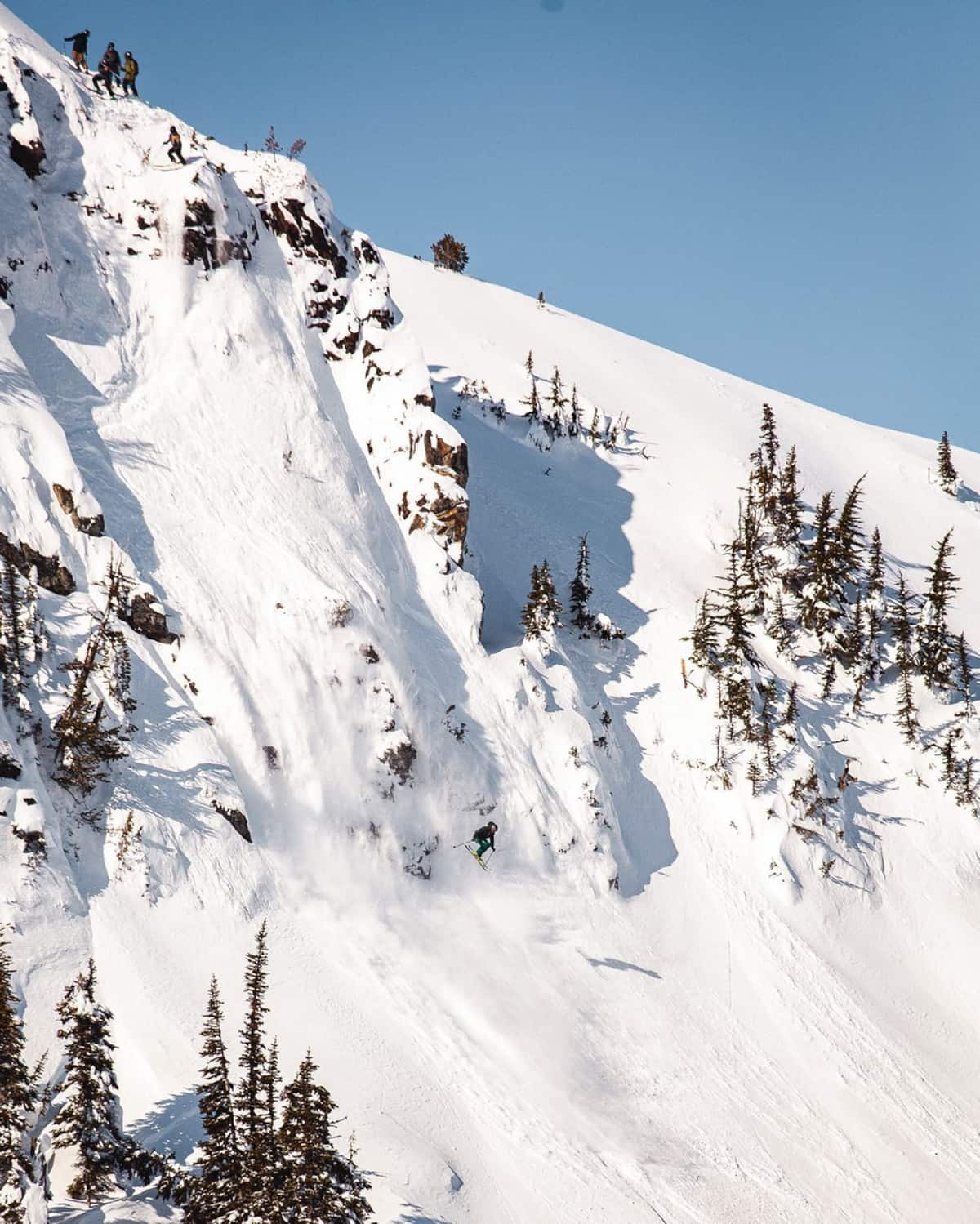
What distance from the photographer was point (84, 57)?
4622cm

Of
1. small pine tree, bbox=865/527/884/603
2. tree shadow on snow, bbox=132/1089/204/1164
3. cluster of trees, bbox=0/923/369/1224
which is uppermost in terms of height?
small pine tree, bbox=865/527/884/603

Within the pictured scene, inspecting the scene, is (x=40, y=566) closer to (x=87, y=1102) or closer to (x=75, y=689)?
(x=75, y=689)

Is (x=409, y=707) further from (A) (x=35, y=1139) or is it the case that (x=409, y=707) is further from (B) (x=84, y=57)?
(B) (x=84, y=57)

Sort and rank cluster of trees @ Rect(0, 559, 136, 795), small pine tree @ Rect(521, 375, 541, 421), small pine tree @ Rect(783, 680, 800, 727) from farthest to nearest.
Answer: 1. small pine tree @ Rect(521, 375, 541, 421)
2. small pine tree @ Rect(783, 680, 800, 727)
3. cluster of trees @ Rect(0, 559, 136, 795)

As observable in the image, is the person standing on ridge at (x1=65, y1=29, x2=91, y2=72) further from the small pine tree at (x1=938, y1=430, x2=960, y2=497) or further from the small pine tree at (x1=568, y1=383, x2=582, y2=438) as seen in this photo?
the small pine tree at (x1=938, y1=430, x2=960, y2=497)

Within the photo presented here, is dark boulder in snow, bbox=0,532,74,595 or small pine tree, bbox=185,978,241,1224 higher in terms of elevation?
dark boulder in snow, bbox=0,532,74,595

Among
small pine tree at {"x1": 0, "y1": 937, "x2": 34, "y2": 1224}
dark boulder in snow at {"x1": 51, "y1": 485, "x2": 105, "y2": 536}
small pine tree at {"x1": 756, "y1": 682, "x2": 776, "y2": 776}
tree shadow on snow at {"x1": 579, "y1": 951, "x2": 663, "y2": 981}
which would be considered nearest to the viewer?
small pine tree at {"x1": 0, "y1": 937, "x2": 34, "y2": 1224}

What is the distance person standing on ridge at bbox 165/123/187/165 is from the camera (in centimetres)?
4425

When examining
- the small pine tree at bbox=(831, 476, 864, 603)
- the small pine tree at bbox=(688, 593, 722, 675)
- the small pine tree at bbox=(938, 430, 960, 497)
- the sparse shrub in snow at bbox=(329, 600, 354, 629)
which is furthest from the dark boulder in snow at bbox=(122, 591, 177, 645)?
the small pine tree at bbox=(938, 430, 960, 497)

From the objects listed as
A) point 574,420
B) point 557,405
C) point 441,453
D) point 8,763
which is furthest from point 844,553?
point 8,763

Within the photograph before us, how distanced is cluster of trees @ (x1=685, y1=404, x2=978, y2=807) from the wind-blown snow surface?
1870mm

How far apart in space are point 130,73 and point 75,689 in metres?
34.2

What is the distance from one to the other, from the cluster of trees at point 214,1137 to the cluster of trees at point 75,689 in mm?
11262

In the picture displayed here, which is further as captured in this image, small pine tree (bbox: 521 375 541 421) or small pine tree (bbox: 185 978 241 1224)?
small pine tree (bbox: 521 375 541 421)
